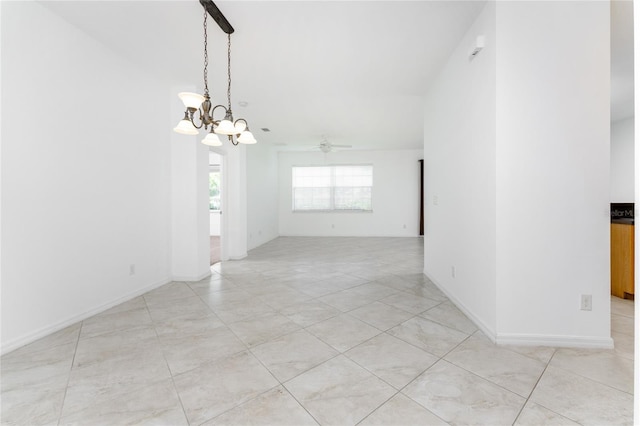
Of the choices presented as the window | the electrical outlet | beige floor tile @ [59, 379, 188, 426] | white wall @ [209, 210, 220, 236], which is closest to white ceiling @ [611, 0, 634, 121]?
the electrical outlet

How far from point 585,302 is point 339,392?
1.94 m

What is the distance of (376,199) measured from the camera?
8.23 m

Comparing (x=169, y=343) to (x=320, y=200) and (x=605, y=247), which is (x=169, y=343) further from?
(x=320, y=200)

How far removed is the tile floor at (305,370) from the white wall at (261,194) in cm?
349

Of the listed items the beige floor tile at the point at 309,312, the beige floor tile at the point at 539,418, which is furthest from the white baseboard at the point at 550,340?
the beige floor tile at the point at 309,312

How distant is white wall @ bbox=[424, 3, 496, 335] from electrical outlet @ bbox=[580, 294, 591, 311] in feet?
1.94

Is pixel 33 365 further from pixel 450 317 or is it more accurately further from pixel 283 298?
pixel 450 317

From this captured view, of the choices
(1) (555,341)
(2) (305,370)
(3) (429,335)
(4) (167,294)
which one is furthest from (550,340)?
(4) (167,294)

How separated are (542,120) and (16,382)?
3898mm

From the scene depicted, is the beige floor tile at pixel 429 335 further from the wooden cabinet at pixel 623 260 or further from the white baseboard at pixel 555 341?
the wooden cabinet at pixel 623 260

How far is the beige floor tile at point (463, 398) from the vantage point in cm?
131

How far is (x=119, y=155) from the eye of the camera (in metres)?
2.87

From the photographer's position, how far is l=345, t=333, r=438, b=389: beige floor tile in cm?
163

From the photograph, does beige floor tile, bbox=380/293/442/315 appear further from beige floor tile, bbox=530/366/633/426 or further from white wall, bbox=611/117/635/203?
white wall, bbox=611/117/635/203
